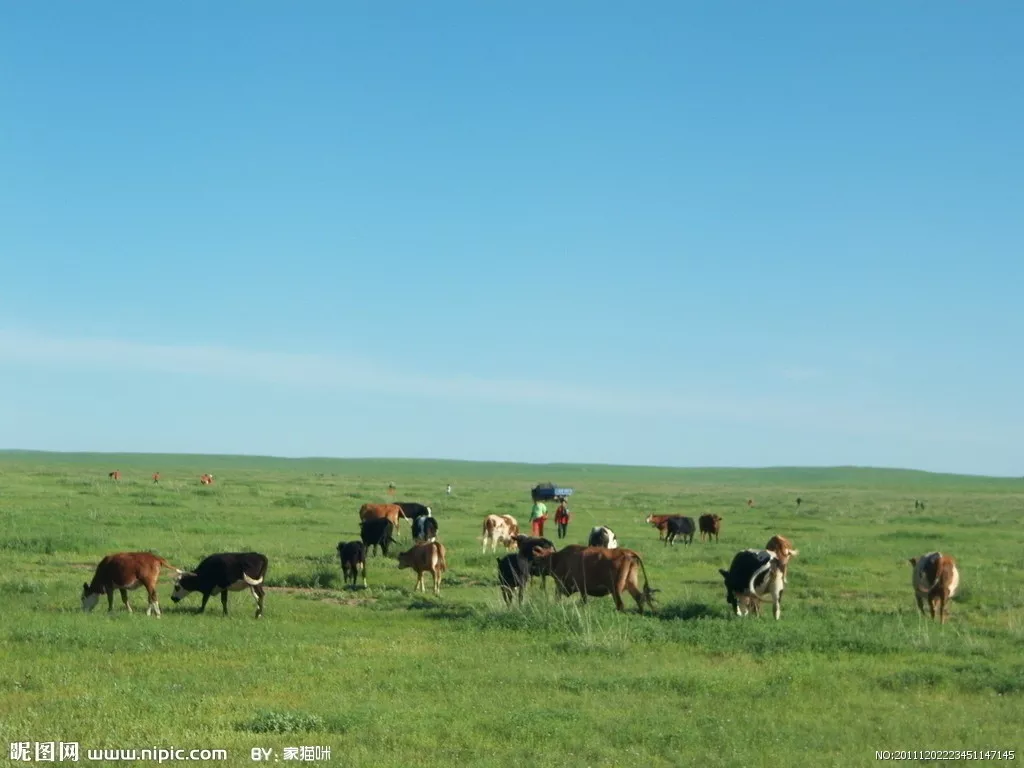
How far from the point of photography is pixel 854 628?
16.7 metres

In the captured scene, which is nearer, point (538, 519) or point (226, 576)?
point (226, 576)

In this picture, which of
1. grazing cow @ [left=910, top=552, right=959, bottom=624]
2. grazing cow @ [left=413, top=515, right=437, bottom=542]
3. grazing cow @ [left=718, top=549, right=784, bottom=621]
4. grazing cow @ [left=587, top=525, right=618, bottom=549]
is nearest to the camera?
grazing cow @ [left=718, top=549, right=784, bottom=621]

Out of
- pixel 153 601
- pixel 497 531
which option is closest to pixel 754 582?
pixel 153 601

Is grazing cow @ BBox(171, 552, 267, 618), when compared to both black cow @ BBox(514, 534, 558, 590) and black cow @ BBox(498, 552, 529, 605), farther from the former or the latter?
black cow @ BBox(514, 534, 558, 590)

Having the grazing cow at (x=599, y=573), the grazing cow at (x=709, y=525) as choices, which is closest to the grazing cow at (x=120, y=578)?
the grazing cow at (x=599, y=573)

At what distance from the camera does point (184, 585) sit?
1833 centimetres

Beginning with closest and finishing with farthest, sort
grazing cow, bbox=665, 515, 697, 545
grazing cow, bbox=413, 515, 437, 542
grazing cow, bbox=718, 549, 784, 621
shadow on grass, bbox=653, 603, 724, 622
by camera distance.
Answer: shadow on grass, bbox=653, 603, 724, 622 → grazing cow, bbox=718, 549, 784, 621 → grazing cow, bbox=413, 515, 437, 542 → grazing cow, bbox=665, 515, 697, 545

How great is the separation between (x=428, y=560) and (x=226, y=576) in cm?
471

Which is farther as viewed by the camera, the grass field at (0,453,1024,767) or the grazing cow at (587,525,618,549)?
the grazing cow at (587,525,618,549)

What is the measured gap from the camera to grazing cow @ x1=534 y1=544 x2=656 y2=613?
17.9 metres

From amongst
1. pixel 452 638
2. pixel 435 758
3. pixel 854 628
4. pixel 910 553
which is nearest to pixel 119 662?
pixel 452 638

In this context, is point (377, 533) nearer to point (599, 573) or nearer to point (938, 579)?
point (599, 573)

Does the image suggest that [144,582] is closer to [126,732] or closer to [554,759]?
[126,732]

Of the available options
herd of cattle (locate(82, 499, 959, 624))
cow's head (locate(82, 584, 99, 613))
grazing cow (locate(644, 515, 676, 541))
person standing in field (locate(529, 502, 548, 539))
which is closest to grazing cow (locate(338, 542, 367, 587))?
herd of cattle (locate(82, 499, 959, 624))
